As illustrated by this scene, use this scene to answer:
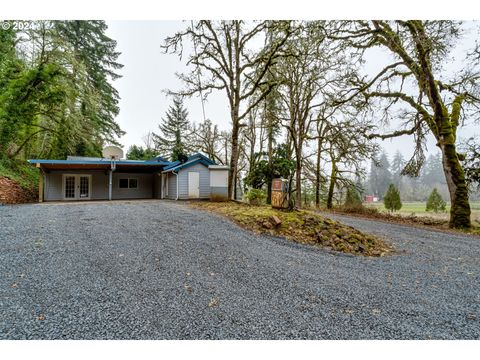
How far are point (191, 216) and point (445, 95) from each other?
34.7 feet

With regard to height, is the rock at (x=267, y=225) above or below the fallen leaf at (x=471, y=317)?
above

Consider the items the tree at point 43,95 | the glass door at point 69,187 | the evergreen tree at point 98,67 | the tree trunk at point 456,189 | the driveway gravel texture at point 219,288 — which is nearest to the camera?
the driveway gravel texture at point 219,288

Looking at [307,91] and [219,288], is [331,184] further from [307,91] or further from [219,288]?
[219,288]

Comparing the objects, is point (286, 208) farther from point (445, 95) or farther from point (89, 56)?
point (89, 56)

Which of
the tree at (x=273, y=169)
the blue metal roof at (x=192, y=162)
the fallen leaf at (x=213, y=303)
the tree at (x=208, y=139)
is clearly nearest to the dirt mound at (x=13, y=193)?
the blue metal roof at (x=192, y=162)

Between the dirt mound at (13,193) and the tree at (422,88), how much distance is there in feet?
49.7

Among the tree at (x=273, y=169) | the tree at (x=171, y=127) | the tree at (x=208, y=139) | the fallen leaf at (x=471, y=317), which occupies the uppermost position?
the tree at (x=171, y=127)

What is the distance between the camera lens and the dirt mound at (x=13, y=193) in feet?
34.2

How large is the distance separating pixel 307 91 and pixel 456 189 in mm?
9446

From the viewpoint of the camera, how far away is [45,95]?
1222cm

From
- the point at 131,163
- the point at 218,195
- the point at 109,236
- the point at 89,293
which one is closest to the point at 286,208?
the point at 109,236

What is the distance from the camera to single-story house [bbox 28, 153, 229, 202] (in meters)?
13.5

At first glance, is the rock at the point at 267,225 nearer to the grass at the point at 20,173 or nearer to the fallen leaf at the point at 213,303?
the fallen leaf at the point at 213,303

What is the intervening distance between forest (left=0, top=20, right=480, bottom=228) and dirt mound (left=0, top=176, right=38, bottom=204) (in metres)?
2.08
